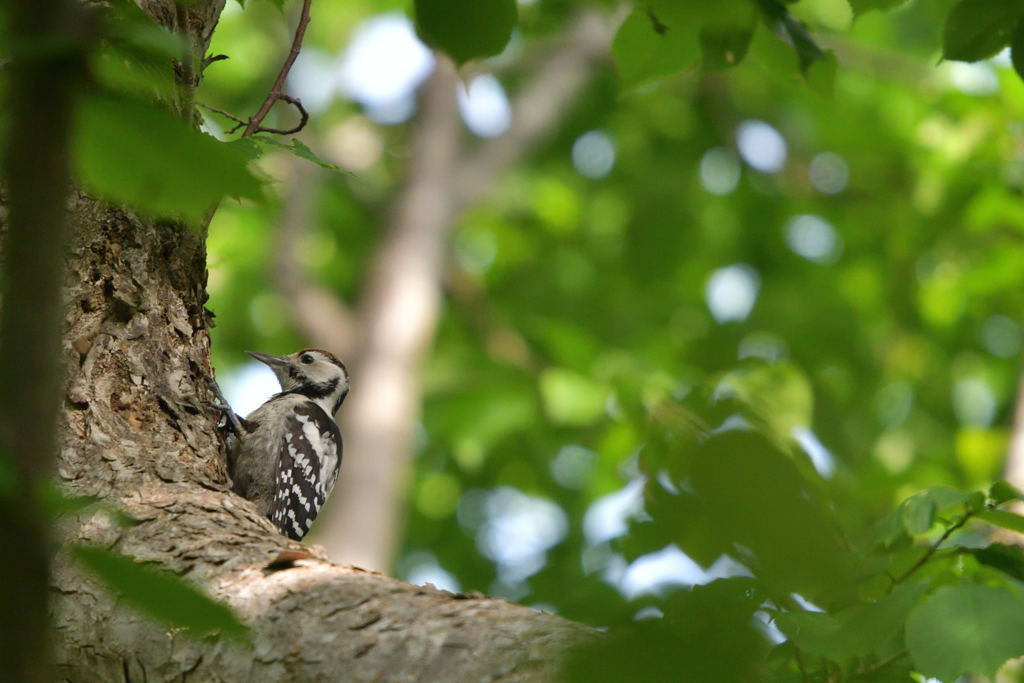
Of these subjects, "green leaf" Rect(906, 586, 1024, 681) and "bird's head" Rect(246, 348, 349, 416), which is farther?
"bird's head" Rect(246, 348, 349, 416)

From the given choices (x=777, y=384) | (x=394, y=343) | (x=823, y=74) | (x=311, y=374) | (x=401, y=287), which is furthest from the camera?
(x=401, y=287)

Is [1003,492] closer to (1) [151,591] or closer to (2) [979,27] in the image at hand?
(2) [979,27]

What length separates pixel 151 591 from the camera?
64 cm

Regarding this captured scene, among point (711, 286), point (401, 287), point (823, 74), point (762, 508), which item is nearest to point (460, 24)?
point (762, 508)

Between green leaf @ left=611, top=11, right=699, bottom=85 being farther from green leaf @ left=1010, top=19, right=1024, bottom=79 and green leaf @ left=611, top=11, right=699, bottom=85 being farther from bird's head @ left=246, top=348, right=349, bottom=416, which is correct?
bird's head @ left=246, top=348, right=349, bottom=416

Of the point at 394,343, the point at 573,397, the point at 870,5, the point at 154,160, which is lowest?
the point at 154,160

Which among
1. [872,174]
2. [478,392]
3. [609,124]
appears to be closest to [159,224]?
[478,392]

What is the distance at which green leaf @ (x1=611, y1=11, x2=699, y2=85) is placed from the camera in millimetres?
2170

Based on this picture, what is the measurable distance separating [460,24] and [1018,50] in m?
1.22

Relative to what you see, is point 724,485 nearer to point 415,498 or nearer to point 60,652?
point 60,652

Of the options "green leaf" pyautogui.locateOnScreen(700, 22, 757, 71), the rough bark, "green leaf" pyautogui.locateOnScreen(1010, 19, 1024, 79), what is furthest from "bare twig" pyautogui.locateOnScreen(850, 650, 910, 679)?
the rough bark

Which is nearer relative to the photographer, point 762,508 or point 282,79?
point 762,508

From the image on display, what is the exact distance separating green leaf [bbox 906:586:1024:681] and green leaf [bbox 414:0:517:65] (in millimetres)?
1258

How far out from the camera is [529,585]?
5.81 ft
